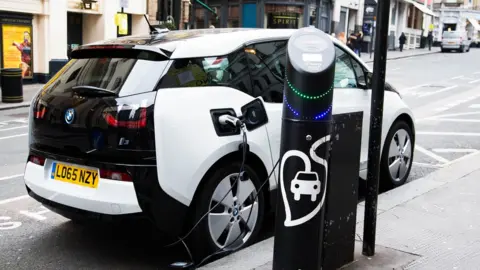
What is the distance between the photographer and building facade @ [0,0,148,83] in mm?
19953

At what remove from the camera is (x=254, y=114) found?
457 centimetres

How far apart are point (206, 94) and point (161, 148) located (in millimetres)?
615

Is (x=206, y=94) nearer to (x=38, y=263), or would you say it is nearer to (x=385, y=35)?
(x=385, y=35)

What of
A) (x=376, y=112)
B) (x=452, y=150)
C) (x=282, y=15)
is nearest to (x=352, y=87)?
(x=376, y=112)

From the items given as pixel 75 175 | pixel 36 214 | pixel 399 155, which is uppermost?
pixel 75 175

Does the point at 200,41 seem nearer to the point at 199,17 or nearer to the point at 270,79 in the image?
the point at 270,79

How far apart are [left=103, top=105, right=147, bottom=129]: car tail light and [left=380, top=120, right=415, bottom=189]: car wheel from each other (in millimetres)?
3274

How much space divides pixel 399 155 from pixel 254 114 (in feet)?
8.69

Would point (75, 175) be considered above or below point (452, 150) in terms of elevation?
above

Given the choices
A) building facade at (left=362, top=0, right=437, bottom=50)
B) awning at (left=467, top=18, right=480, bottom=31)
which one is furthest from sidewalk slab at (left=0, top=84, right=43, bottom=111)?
awning at (left=467, top=18, right=480, bottom=31)

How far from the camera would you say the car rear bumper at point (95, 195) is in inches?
156

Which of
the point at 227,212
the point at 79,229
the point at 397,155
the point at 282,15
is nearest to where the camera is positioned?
the point at 227,212

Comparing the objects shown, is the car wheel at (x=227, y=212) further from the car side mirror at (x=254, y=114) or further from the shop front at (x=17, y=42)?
the shop front at (x=17, y=42)

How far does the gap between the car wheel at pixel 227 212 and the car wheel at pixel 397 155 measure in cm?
219
